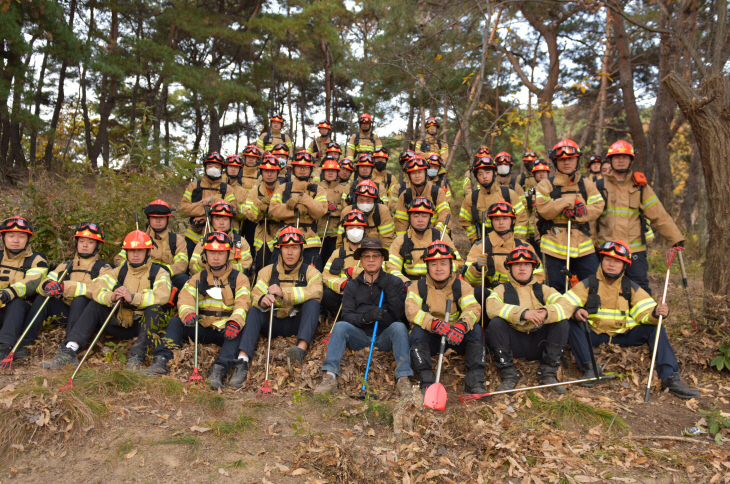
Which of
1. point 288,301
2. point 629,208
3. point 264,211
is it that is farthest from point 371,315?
point 629,208

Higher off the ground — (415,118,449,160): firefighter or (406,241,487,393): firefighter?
(415,118,449,160): firefighter

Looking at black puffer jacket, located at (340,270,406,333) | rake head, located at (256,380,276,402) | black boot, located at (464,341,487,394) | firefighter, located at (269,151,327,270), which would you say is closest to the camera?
rake head, located at (256,380,276,402)

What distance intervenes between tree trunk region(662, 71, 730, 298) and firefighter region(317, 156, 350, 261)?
582cm

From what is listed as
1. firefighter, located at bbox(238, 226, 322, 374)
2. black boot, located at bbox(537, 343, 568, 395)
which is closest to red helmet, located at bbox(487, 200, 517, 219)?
black boot, located at bbox(537, 343, 568, 395)

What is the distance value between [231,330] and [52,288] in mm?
2914

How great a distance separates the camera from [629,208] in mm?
7277

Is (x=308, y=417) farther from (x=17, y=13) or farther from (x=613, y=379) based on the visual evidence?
(x=17, y=13)

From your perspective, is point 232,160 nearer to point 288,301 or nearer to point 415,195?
point 415,195

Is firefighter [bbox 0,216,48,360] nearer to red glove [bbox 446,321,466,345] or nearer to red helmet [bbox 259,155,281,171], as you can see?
red helmet [bbox 259,155,281,171]

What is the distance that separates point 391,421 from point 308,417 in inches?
38.1

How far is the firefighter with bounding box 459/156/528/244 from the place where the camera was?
7953 millimetres

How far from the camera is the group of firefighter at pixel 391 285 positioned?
5895 mm

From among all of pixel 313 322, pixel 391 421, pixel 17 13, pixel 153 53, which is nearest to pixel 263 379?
pixel 313 322

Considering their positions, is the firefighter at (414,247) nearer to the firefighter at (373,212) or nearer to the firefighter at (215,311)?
the firefighter at (373,212)
